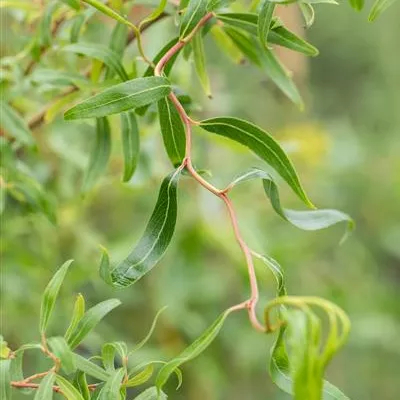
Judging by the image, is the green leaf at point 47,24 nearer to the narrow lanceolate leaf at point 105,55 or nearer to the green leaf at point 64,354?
the narrow lanceolate leaf at point 105,55

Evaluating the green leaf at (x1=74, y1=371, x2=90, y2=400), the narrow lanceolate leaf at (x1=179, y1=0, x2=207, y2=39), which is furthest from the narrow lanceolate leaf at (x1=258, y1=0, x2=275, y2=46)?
the green leaf at (x1=74, y1=371, x2=90, y2=400)

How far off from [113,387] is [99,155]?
0.30m

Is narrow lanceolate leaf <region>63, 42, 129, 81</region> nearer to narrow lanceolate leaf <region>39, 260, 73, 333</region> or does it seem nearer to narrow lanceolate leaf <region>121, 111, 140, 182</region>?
narrow lanceolate leaf <region>121, 111, 140, 182</region>

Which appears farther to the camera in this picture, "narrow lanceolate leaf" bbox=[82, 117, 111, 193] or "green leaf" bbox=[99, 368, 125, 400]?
"narrow lanceolate leaf" bbox=[82, 117, 111, 193]

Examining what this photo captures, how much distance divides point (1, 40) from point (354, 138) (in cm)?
120

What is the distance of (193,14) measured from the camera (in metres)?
0.56

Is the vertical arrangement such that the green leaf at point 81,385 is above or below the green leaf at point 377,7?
Answer: below

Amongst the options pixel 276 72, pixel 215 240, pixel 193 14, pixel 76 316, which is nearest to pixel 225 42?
pixel 276 72

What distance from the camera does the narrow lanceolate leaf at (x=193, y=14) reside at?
562 mm

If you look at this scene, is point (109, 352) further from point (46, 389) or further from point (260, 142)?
point (260, 142)

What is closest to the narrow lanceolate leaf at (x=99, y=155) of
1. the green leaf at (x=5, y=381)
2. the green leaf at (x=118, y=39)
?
the green leaf at (x=118, y=39)

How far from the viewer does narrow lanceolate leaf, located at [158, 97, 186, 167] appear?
0.57m

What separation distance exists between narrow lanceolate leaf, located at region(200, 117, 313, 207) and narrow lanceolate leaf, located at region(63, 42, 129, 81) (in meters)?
0.13

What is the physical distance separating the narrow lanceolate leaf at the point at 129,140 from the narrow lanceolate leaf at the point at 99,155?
2.5 inches
